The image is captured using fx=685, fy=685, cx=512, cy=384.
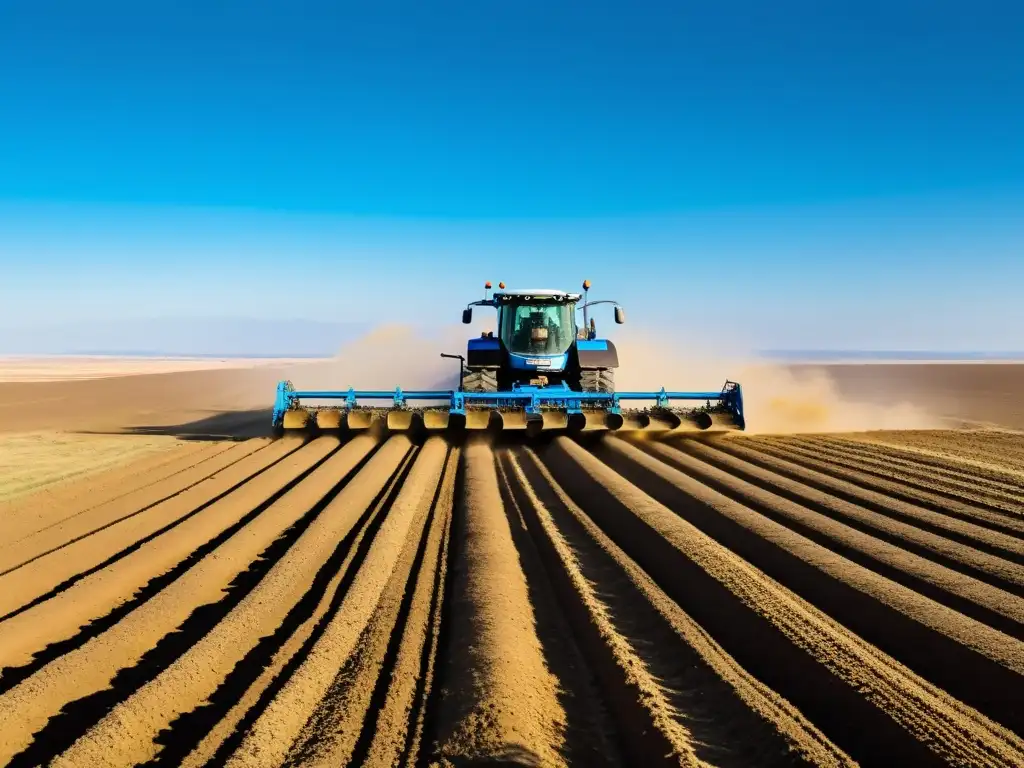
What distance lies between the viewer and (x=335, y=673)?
3.16m

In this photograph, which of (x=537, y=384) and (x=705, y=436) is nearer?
(x=705, y=436)

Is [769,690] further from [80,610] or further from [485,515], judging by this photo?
[80,610]

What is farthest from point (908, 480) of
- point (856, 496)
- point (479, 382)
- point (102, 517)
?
point (102, 517)

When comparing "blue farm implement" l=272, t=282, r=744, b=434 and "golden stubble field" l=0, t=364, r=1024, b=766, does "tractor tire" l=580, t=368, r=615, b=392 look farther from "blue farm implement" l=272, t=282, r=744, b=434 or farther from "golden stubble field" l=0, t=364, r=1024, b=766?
"golden stubble field" l=0, t=364, r=1024, b=766

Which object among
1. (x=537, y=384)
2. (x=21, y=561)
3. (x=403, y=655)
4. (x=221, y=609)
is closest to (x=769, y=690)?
(x=403, y=655)

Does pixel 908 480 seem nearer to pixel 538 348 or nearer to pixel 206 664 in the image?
pixel 538 348

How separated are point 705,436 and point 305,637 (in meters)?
8.83

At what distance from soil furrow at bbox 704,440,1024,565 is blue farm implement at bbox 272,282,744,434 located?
0.95 metres

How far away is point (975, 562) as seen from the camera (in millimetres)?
4715

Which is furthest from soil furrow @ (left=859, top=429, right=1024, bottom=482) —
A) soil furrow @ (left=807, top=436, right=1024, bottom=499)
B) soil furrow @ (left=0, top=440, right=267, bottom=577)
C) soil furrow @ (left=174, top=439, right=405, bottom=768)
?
soil furrow @ (left=0, top=440, right=267, bottom=577)

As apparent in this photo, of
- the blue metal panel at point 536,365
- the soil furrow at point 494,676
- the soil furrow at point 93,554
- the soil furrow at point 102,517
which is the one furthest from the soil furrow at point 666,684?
the blue metal panel at point 536,365

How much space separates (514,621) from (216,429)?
1251 centimetres

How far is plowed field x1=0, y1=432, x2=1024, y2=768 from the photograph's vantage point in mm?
2629

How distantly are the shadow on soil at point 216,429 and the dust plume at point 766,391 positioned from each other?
977cm
